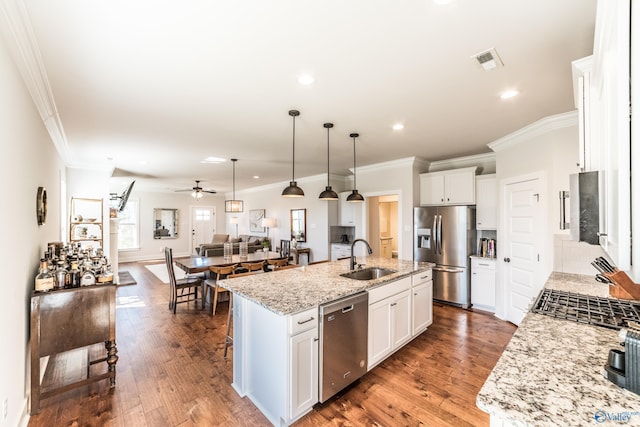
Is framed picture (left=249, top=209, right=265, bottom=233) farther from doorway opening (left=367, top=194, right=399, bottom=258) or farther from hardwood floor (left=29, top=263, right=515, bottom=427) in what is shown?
hardwood floor (left=29, top=263, right=515, bottom=427)

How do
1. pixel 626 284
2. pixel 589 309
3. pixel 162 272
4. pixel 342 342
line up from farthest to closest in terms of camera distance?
1. pixel 162 272
2. pixel 342 342
3. pixel 589 309
4. pixel 626 284

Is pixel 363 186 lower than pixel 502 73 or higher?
lower

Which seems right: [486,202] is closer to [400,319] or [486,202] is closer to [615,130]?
[400,319]

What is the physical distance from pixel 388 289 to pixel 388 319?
1.01 ft

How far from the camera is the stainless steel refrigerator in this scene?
15.0ft

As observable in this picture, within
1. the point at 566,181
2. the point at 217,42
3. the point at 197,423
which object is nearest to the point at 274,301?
the point at 197,423

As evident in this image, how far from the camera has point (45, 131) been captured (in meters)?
3.10

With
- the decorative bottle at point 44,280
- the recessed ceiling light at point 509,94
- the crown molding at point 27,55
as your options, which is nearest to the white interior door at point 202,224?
the crown molding at point 27,55

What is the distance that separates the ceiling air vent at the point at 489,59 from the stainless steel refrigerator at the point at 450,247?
2.88 metres

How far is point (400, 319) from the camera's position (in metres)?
2.99

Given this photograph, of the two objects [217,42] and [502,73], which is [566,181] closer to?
[502,73]

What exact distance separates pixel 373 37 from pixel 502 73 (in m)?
1.21

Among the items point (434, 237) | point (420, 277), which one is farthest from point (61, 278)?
point (434, 237)

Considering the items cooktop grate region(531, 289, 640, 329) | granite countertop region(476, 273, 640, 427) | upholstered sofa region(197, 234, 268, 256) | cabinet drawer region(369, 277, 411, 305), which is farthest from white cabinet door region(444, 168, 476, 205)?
upholstered sofa region(197, 234, 268, 256)
